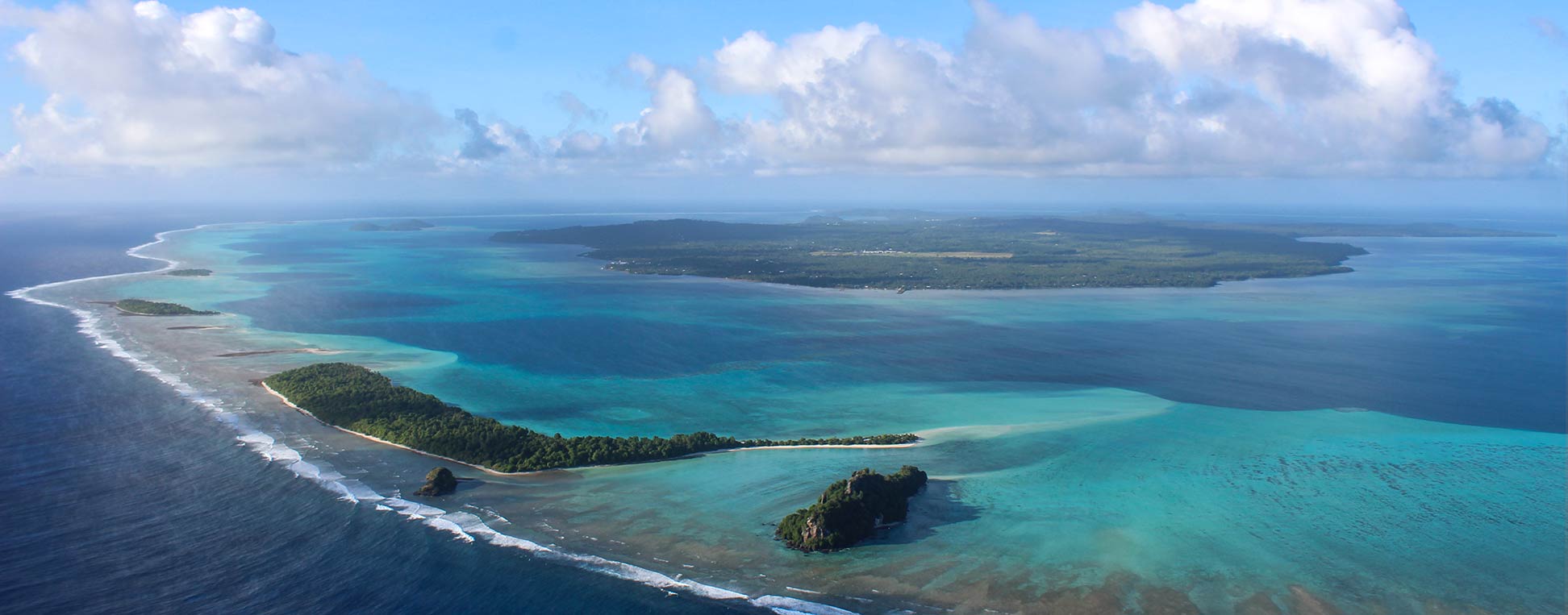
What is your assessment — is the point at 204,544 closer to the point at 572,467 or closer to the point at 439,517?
the point at 439,517

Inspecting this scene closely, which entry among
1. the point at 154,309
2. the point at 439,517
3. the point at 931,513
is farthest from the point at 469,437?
the point at 154,309

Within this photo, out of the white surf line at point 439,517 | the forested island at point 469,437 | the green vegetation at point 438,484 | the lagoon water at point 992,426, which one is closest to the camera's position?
the white surf line at point 439,517

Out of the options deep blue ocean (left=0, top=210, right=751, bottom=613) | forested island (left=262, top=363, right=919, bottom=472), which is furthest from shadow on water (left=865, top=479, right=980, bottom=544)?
deep blue ocean (left=0, top=210, right=751, bottom=613)

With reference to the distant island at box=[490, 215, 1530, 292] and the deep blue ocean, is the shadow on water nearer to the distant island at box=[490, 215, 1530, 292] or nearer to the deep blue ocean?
the deep blue ocean

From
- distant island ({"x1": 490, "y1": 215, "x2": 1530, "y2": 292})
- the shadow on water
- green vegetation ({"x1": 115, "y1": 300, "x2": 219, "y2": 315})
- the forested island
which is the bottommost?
the shadow on water

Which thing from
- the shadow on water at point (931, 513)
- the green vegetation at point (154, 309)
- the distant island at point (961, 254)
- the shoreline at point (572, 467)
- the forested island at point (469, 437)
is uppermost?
the distant island at point (961, 254)

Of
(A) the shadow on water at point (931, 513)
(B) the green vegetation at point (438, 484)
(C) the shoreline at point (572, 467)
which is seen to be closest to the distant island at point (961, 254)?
(C) the shoreline at point (572, 467)

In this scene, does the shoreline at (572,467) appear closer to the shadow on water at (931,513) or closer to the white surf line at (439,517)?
the white surf line at (439,517)
